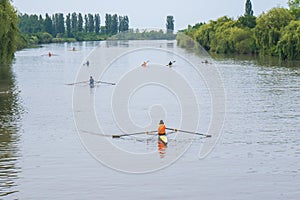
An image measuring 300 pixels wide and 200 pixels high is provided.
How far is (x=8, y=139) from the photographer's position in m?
29.9

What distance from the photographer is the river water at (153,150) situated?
2170 centimetres

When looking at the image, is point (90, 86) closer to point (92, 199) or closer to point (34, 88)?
point (34, 88)

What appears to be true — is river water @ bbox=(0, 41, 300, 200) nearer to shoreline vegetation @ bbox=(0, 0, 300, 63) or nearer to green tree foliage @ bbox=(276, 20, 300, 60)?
shoreline vegetation @ bbox=(0, 0, 300, 63)

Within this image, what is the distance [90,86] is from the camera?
5341 cm

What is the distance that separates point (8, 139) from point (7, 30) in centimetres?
2185

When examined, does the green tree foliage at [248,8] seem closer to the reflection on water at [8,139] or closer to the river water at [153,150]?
the river water at [153,150]

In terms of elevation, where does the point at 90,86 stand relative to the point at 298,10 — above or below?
below

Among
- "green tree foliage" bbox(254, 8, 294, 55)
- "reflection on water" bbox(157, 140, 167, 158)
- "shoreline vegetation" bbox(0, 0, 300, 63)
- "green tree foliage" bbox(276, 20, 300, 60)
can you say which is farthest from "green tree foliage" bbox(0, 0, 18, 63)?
"green tree foliage" bbox(254, 8, 294, 55)

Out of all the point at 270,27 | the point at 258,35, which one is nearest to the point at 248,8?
the point at 258,35

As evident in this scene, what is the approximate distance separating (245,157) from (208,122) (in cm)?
919

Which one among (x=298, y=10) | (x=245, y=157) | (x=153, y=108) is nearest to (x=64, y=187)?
(x=245, y=157)

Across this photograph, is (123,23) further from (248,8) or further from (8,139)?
(8,139)

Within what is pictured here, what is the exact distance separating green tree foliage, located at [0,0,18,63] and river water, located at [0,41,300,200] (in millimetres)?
3353

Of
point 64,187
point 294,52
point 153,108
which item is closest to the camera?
point 64,187
